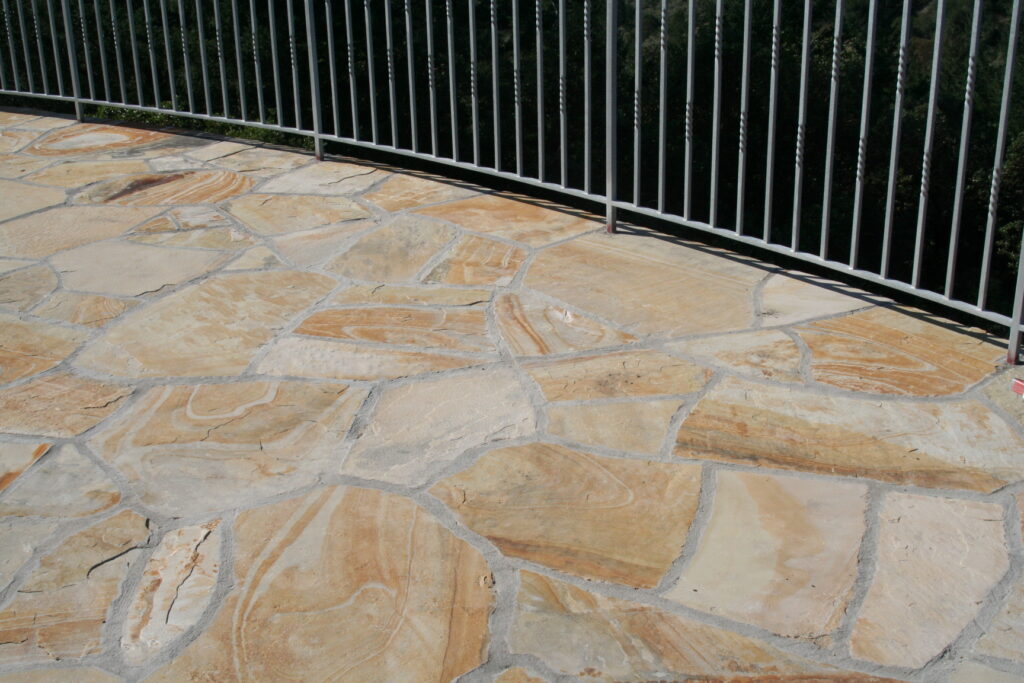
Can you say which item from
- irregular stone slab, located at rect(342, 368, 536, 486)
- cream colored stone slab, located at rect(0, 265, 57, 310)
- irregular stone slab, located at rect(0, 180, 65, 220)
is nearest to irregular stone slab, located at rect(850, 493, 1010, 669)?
irregular stone slab, located at rect(342, 368, 536, 486)

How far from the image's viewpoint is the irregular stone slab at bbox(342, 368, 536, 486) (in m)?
3.46

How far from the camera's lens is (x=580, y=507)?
10.5 feet

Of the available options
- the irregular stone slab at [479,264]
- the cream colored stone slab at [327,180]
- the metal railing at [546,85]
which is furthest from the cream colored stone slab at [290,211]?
the irregular stone slab at [479,264]

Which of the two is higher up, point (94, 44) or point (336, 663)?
point (94, 44)

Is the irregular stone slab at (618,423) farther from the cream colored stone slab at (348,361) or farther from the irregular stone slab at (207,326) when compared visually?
the irregular stone slab at (207,326)

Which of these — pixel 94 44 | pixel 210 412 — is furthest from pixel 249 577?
pixel 94 44

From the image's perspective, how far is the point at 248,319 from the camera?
4.54m

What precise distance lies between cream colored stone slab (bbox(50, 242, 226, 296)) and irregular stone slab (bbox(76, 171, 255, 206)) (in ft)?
2.47

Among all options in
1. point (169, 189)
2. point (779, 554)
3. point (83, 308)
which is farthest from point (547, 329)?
point (169, 189)

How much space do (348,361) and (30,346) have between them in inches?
51.7

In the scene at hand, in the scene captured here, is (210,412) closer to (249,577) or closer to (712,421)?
(249,577)

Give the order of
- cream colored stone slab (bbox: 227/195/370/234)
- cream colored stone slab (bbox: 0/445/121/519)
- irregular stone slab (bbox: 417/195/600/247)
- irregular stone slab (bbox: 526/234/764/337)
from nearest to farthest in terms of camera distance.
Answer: cream colored stone slab (bbox: 0/445/121/519) → irregular stone slab (bbox: 526/234/764/337) → irregular stone slab (bbox: 417/195/600/247) → cream colored stone slab (bbox: 227/195/370/234)

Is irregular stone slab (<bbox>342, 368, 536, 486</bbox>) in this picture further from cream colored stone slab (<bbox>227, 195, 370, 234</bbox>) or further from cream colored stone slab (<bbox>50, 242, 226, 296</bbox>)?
cream colored stone slab (<bbox>227, 195, 370, 234</bbox>)

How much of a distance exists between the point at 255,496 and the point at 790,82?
9.16 m
